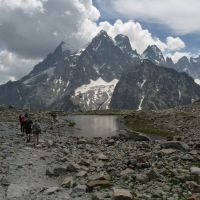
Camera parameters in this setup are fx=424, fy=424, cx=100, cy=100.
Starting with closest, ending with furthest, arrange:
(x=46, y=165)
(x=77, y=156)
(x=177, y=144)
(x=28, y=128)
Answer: (x=46, y=165)
(x=77, y=156)
(x=177, y=144)
(x=28, y=128)

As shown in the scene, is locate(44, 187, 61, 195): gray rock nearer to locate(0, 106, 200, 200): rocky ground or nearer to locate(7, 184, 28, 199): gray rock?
locate(0, 106, 200, 200): rocky ground

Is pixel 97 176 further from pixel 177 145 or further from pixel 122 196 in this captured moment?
pixel 177 145

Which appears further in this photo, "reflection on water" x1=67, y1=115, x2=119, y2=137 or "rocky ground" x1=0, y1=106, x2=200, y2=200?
"reflection on water" x1=67, y1=115, x2=119, y2=137

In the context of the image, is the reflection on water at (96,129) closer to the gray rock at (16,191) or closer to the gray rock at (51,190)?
the gray rock at (16,191)

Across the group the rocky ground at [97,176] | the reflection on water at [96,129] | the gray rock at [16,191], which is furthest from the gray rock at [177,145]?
the reflection on water at [96,129]

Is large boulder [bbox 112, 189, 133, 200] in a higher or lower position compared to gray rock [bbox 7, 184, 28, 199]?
higher

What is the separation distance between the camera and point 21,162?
3152 cm

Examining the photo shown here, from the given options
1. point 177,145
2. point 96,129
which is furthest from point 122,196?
point 96,129

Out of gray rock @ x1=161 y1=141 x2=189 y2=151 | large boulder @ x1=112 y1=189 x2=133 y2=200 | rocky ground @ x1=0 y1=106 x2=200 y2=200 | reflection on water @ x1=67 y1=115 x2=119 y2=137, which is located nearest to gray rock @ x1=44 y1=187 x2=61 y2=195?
rocky ground @ x1=0 y1=106 x2=200 y2=200

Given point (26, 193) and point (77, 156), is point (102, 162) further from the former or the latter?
point (26, 193)

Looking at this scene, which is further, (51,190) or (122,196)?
(51,190)

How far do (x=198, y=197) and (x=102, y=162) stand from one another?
39.8 feet

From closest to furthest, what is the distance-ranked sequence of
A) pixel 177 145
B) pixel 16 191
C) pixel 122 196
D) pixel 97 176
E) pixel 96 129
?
pixel 122 196, pixel 16 191, pixel 97 176, pixel 177 145, pixel 96 129

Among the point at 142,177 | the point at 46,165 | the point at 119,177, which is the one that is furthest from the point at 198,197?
the point at 46,165
